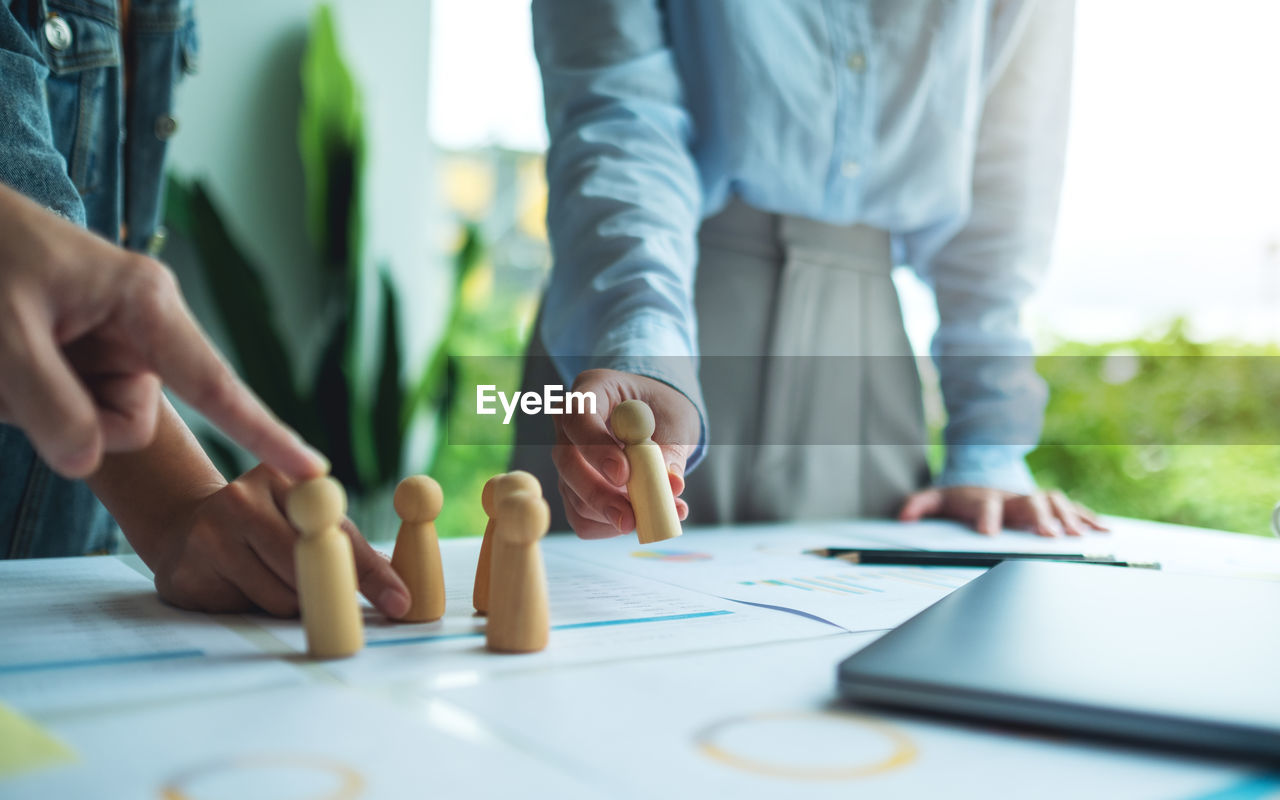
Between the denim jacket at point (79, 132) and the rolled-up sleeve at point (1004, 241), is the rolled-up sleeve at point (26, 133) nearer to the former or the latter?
the denim jacket at point (79, 132)

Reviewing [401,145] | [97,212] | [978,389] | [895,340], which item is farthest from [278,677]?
[401,145]

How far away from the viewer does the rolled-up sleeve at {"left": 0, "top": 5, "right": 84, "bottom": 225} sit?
75 cm

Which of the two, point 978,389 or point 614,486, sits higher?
point 978,389

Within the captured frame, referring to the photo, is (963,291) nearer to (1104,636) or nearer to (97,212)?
(1104,636)

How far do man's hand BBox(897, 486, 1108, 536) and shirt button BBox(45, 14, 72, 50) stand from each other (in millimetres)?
1147

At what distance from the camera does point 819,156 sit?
48.0 inches

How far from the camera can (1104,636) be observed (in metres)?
0.50

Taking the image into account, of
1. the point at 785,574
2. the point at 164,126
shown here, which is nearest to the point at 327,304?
the point at 164,126

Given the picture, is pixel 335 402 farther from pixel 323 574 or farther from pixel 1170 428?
pixel 1170 428

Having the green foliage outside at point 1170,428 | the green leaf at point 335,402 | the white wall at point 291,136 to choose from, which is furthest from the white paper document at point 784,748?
the green foliage outside at point 1170,428

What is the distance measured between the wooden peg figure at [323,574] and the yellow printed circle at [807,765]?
22 centimetres

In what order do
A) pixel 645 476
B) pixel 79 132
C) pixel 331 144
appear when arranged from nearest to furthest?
pixel 645 476 → pixel 79 132 → pixel 331 144

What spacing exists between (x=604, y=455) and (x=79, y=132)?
701mm

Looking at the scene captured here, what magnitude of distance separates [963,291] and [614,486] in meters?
0.96
